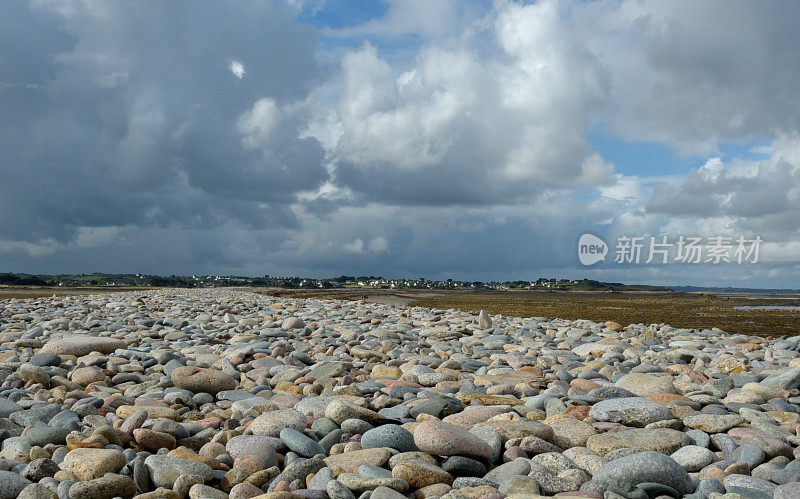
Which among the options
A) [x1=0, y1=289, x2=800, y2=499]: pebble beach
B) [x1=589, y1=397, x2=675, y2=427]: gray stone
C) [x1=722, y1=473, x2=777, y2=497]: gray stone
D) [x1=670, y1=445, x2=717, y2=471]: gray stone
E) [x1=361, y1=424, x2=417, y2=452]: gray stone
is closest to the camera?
[x1=722, y1=473, x2=777, y2=497]: gray stone

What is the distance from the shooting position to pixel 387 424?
14.6 feet

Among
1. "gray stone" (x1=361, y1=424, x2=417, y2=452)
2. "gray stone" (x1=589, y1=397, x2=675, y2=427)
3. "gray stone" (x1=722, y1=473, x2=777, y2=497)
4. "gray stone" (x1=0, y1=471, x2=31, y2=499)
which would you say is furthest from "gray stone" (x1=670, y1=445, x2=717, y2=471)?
"gray stone" (x1=0, y1=471, x2=31, y2=499)

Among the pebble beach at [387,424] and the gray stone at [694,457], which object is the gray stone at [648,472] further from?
the gray stone at [694,457]

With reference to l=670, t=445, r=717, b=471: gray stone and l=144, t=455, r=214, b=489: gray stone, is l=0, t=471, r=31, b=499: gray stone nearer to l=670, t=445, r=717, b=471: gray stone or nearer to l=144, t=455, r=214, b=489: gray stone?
l=144, t=455, r=214, b=489: gray stone

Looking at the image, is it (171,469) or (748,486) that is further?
(171,469)

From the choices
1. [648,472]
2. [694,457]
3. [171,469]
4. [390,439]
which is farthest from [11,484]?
[694,457]

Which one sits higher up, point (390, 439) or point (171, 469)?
point (390, 439)

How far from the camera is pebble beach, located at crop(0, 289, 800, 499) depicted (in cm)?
360

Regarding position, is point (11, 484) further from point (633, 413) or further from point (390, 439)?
point (633, 413)

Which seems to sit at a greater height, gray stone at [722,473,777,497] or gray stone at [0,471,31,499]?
gray stone at [722,473,777,497]

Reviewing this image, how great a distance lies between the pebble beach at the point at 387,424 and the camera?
3.60m

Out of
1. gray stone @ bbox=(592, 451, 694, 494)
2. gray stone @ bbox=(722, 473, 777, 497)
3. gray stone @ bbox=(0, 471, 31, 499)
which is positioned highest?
gray stone @ bbox=(592, 451, 694, 494)

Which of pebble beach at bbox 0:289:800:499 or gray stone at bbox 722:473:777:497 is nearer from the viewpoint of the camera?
gray stone at bbox 722:473:777:497

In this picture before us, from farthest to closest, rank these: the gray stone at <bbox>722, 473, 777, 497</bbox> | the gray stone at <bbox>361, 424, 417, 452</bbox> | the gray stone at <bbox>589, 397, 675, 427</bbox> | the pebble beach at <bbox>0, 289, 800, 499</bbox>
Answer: the gray stone at <bbox>589, 397, 675, 427</bbox> → the gray stone at <bbox>361, 424, 417, 452</bbox> → the pebble beach at <bbox>0, 289, 800, 499</bbox> → the gray stone at <bbox>722, 473, 777, 497</bbox>
